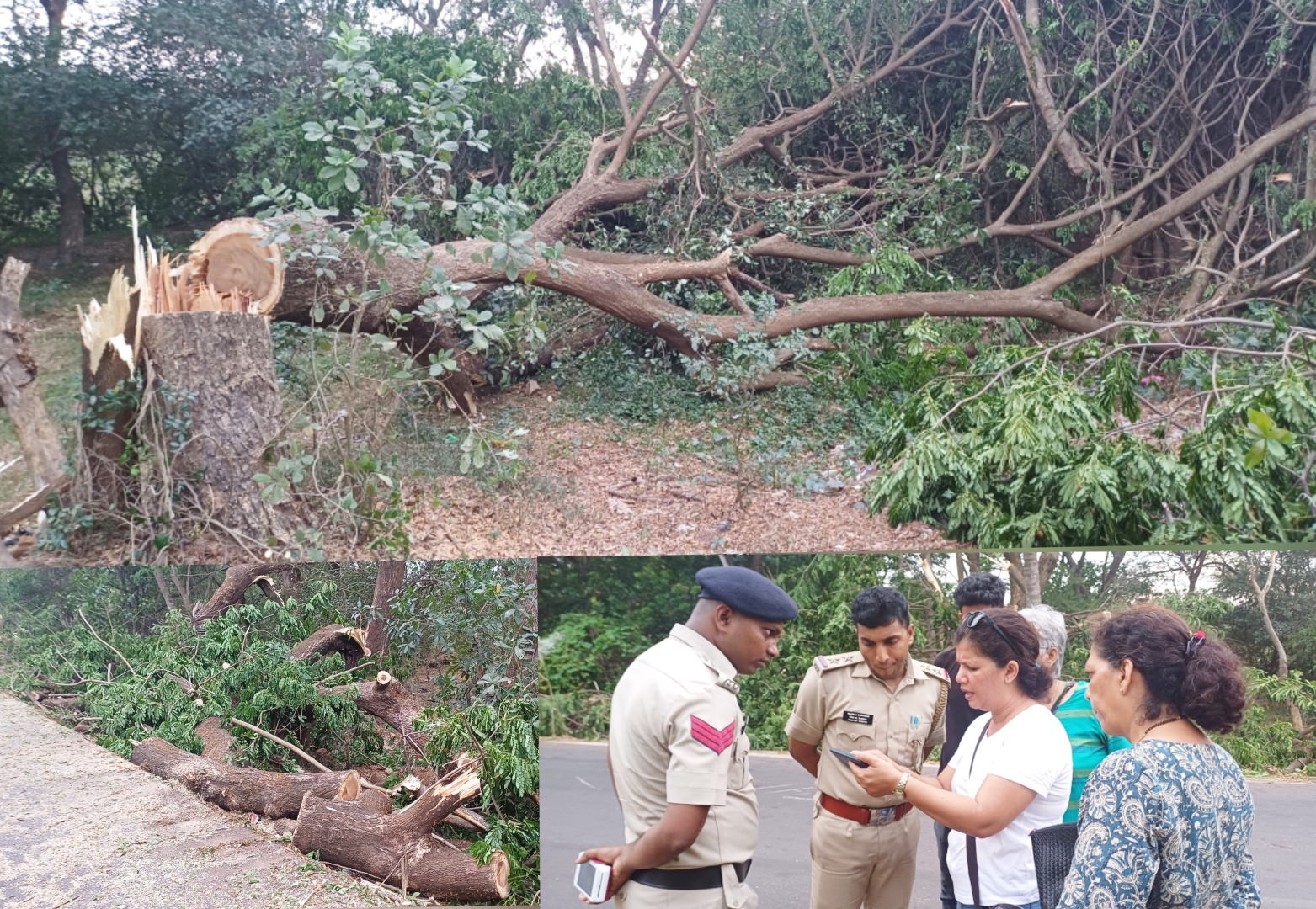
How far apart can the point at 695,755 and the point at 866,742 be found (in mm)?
510

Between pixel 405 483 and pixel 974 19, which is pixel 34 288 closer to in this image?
pixel 405 483

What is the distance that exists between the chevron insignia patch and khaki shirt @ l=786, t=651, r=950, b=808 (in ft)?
1.46

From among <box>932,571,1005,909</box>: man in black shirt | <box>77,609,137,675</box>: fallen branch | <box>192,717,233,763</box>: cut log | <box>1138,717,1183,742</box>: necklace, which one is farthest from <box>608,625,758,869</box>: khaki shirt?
<box>77,609,137,675</box>: fallen branch

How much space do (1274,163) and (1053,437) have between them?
405 cm

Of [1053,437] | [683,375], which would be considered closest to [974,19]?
[683,375]

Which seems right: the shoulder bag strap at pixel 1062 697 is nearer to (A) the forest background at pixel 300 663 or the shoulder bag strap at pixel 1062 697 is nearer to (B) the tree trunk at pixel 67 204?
(A) the forest background at pixel 300 663

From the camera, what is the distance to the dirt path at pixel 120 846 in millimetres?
3379

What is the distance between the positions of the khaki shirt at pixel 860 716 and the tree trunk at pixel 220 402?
12.5 ft

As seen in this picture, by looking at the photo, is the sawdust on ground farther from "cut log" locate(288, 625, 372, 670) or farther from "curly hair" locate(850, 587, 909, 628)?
"curly hair" locate(850, 587, 909, 628)

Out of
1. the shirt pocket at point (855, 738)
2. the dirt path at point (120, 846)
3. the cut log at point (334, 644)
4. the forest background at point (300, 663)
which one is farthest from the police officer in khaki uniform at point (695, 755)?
the dirt path at point (120, 846)

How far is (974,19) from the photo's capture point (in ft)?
25.8

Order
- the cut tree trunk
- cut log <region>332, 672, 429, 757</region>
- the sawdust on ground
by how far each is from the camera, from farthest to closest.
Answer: the sawdust on ground
the cut tree trunk
cut log <region>332, 672, 429, 757</region>

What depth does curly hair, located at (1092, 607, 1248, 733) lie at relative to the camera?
1.67 m

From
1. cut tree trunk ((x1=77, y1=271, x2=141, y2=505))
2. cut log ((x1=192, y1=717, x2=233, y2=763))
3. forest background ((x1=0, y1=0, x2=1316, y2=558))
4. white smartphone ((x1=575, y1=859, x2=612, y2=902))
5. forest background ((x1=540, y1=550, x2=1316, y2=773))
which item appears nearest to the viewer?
white smartphone ((x1=575, y1=859, x2=612, y2=902))
